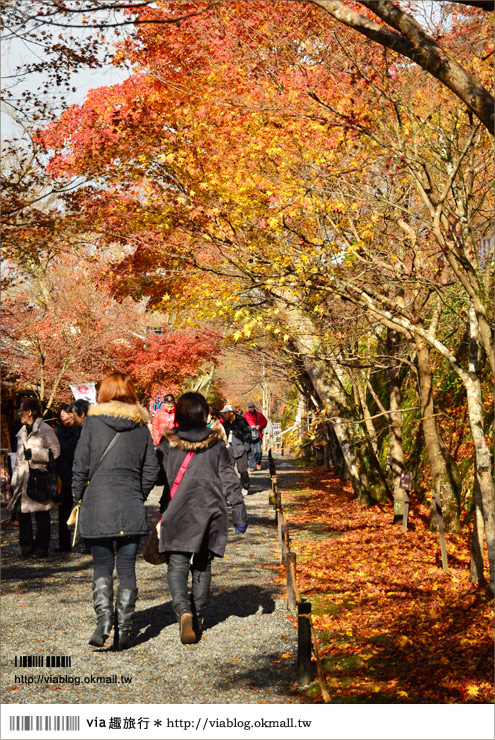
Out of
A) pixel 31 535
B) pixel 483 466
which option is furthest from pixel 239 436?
pixel 483 466

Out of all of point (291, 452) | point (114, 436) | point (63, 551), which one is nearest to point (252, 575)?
point (63, 551)

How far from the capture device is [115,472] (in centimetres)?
563

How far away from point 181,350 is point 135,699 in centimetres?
1857

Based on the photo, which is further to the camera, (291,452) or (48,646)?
(291,452)

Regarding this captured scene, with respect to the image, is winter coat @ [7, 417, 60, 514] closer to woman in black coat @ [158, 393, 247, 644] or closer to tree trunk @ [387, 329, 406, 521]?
woman in black coat @ [158, 393, 247, 644]

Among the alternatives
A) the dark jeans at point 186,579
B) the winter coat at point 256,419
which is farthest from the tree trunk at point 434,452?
the winter coat at point 256,419

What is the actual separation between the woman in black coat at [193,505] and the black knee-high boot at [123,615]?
0.36 meters

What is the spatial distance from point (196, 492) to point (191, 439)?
42 centimetres

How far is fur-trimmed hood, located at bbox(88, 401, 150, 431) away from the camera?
571cm

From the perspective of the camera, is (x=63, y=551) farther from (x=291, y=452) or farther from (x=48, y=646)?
(x=291, y=452)

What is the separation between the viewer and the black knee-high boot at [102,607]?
5.68 meters

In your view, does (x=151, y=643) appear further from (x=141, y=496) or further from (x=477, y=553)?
(x=477, y=553)

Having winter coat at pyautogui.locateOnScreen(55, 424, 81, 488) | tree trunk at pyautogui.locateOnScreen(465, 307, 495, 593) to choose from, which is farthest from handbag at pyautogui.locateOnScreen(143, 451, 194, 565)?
winter coat at pyautogui.locateOnScreen(55, 424, 81, 488)

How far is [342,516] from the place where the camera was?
47.5ft
